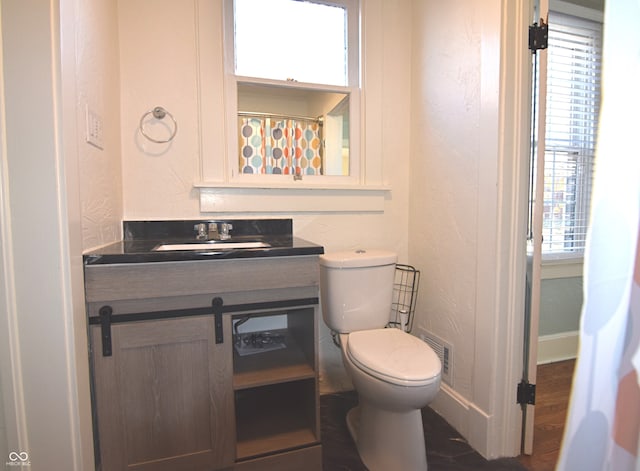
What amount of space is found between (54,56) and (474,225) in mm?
1514

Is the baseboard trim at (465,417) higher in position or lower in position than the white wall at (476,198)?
lower

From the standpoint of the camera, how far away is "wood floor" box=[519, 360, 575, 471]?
4.27 feet

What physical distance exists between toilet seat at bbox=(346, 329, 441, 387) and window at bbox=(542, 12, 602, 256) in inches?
53.1

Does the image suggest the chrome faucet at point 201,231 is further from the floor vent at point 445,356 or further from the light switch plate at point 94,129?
the floor vent at point 445,356

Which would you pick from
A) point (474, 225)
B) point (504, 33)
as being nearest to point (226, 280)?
point (474, 225)

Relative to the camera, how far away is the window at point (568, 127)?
198 cm

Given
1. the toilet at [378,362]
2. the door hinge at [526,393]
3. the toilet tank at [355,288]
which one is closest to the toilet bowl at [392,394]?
the toilet at [378,362]

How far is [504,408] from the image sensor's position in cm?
129

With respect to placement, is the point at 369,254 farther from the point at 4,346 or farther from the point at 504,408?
the point at 4,346

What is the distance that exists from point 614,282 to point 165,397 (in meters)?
1.17

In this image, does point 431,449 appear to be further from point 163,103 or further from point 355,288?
point 163,103

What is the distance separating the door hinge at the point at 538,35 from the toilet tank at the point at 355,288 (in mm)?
1002
